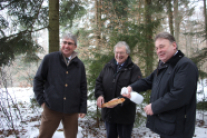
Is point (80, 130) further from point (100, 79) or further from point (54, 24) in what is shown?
point (54, 24)

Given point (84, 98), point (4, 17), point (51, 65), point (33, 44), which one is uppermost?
point (4, 17)

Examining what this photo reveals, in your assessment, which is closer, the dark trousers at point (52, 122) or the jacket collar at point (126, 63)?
the dark trousers at point (52, 122)

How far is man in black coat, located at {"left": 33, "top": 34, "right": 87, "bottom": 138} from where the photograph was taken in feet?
7.08

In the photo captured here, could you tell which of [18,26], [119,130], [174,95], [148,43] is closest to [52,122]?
[119,130]

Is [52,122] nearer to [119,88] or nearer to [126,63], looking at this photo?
[119,88]

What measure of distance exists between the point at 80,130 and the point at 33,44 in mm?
2508

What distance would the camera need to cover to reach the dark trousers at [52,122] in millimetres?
2184

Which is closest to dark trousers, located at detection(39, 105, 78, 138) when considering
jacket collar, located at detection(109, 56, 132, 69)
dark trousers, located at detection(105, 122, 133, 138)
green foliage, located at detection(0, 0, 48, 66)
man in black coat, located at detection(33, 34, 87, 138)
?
man in black coat, located at detection(33, 34, 87, 138)

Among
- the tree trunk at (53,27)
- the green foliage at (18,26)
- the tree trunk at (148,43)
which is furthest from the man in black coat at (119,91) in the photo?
the green foliage at (18,26)

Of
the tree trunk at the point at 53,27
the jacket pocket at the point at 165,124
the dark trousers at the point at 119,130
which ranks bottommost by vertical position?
the dark trousers at the point at 119,130

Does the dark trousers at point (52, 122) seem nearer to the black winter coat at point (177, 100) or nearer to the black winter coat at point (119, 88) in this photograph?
the black winter coat at point (119, 88)

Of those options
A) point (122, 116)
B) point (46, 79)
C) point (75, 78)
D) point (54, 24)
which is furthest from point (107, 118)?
point (54, 24)

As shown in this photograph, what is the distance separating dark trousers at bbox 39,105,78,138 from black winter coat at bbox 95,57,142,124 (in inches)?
21.2

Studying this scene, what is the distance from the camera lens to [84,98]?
239 cm
